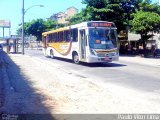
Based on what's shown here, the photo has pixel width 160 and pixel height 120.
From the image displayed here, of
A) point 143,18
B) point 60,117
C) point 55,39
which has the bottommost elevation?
point 60,117

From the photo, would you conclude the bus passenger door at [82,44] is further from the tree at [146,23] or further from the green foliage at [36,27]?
the green foliage at [36,27]

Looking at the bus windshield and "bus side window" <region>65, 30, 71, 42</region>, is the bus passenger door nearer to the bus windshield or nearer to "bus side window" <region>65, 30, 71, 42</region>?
the bus windshield

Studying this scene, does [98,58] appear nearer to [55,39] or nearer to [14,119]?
[55,39]

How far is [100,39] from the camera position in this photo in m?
22.3

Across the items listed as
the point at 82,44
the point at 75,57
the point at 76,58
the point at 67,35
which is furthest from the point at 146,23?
the point at 82,44

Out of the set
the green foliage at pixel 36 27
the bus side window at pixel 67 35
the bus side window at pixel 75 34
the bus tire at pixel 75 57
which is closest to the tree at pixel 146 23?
the bus side window at pixel 67 35

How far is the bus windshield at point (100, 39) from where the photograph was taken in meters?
22.1

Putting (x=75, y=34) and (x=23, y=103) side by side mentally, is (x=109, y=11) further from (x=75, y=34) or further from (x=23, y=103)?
(x=23, y=103)

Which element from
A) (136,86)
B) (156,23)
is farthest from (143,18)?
(136,86)

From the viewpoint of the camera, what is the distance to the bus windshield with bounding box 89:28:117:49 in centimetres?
2214

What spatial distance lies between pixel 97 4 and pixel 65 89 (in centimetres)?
2993

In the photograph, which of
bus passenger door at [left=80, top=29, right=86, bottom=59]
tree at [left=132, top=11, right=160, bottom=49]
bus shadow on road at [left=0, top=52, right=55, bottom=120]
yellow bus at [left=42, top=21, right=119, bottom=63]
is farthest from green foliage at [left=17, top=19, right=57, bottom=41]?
bus shadow on road at [left=0, top=52, right=55, bottom=120]

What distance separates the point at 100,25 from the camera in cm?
2244

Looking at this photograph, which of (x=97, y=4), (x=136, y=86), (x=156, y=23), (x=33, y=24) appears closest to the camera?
(x=136, y=86)
